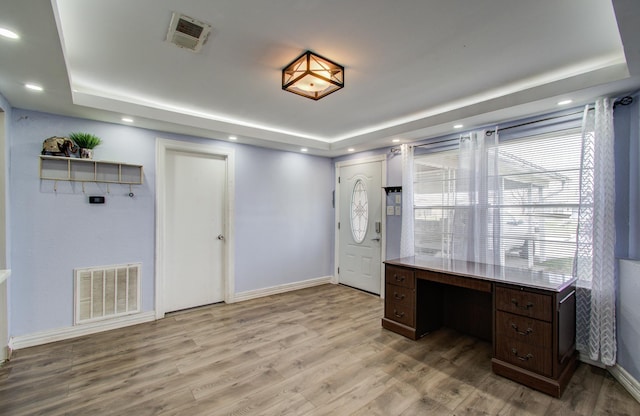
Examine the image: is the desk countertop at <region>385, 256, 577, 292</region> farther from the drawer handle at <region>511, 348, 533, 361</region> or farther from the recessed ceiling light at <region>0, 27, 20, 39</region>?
the recessed ceiling light at <region>0, 27, 20, 39</region>

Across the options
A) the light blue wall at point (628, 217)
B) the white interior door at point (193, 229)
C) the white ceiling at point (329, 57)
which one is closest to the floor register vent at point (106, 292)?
the white interior door at point (193, 229)

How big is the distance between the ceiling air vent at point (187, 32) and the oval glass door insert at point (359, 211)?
3332 millimetres

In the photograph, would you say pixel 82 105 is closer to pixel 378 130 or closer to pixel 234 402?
pixel 234 402

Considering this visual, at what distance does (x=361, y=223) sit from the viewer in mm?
4887

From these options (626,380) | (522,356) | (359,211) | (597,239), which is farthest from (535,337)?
(359,211)

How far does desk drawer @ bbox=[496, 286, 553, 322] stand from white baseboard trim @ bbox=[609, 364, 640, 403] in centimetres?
77

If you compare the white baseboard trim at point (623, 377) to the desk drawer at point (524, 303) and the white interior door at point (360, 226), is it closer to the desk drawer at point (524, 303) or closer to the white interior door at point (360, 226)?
the desk drawer at point (524, 303)

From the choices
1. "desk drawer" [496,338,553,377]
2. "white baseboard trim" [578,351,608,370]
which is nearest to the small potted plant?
"desk drawer" [496,338,553,377]

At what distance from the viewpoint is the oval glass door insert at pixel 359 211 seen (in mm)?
4824

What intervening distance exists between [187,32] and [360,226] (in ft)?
12.1

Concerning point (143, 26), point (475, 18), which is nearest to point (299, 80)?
point (143, 26)

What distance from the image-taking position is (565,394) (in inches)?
86.3

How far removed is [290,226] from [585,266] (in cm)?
366

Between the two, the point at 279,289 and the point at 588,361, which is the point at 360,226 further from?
the point at 588,361
